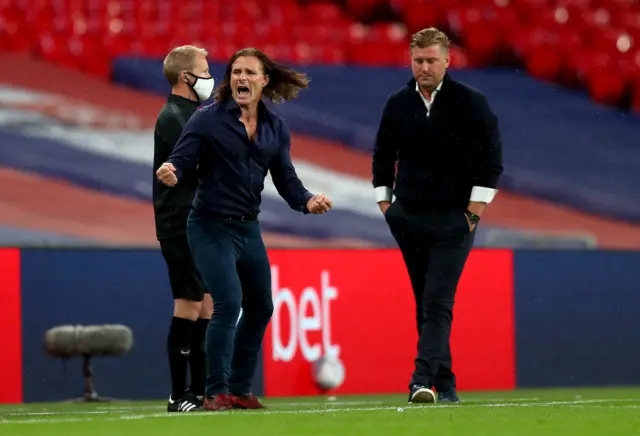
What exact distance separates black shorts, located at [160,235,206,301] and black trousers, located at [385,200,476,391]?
100 centimetres

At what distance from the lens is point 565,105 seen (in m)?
14.0

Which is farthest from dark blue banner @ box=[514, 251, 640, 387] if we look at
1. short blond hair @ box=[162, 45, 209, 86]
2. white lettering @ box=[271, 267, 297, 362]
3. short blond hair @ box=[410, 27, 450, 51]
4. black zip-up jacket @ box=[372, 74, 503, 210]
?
short blond hair @ box=[162, 45, 209, 86]

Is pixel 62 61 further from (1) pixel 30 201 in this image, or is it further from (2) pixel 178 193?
(2) pixel 178 193

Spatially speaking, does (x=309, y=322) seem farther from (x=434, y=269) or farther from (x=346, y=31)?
(x=346, y=31)

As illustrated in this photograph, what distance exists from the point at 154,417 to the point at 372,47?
28.2ft

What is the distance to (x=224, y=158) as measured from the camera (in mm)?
5957

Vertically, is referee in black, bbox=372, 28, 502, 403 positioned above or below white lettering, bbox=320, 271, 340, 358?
above

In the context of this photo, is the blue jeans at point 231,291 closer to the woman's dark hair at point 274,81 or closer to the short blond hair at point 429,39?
the woman's dark hair at point 274,81

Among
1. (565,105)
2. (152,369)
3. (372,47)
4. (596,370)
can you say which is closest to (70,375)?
(152,369)

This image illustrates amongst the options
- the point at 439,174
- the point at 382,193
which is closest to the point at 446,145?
the point at 439,174

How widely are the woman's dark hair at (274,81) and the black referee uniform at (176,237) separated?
388 millimetres

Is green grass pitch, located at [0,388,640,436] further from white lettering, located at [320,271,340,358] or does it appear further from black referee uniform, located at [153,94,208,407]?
white lettering, located at [320,271,340,358]

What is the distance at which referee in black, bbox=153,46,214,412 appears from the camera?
6312mm

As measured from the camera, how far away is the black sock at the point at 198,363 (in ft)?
21.3
